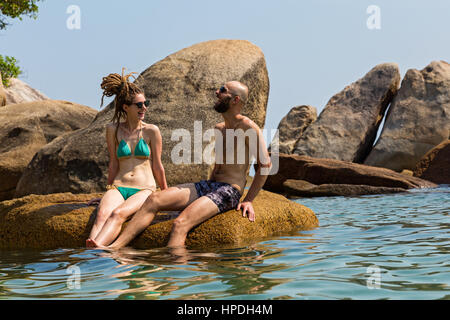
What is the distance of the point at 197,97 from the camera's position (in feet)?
40.9

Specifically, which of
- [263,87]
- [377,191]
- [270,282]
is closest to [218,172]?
[270,282]

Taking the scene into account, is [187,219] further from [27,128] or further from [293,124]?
[293,124]

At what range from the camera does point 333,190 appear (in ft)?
49.1

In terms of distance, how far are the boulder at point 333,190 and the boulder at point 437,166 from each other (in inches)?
123

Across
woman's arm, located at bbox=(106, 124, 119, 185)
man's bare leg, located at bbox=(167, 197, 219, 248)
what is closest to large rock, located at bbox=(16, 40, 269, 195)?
woman's arm, located at bbox=(106, 124, 119, 185)

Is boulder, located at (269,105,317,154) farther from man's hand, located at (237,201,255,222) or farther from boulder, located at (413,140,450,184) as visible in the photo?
man's hand, located at (237,201,255,222)

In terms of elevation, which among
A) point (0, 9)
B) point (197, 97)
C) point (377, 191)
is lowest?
point (377, 191)

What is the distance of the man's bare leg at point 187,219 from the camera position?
6.11m

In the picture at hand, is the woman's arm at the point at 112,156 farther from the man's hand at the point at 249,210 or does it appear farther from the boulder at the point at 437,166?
the boulder at the point at 437,166

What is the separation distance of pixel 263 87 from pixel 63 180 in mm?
5197

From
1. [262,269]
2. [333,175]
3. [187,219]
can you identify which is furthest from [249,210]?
[333,175]
